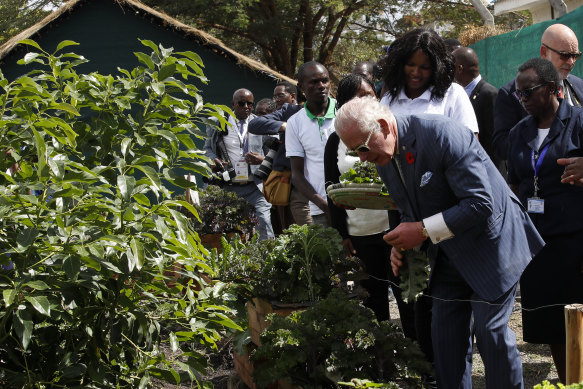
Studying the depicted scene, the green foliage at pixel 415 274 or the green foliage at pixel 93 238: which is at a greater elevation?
the green foliage at pixel 93 238

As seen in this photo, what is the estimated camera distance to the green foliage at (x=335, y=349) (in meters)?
3.46

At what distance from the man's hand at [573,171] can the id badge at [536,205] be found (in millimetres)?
232

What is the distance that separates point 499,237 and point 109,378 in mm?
1970

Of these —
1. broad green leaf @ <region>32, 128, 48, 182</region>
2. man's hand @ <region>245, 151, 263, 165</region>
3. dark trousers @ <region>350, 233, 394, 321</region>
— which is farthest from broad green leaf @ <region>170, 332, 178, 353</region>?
man's hand @ <region>245, 151, 263, 165</region>

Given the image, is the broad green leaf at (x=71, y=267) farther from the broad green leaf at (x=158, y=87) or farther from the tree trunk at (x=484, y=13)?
the tree trunk at (x=484, y=13)

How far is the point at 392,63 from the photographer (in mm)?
4699

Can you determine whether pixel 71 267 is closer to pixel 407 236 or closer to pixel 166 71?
pixel 166 71

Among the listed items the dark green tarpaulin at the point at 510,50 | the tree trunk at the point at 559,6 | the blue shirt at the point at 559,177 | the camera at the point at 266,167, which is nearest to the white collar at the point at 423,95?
the blue shirt at the point at 559,177

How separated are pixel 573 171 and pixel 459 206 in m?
1.27

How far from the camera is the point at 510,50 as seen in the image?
10.5 meters

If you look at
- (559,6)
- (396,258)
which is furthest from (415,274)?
(559,6)

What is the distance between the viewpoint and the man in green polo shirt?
5.59m

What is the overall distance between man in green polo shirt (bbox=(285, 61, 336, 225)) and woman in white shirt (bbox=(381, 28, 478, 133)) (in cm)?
101

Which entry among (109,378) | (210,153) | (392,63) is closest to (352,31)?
(210,153)
